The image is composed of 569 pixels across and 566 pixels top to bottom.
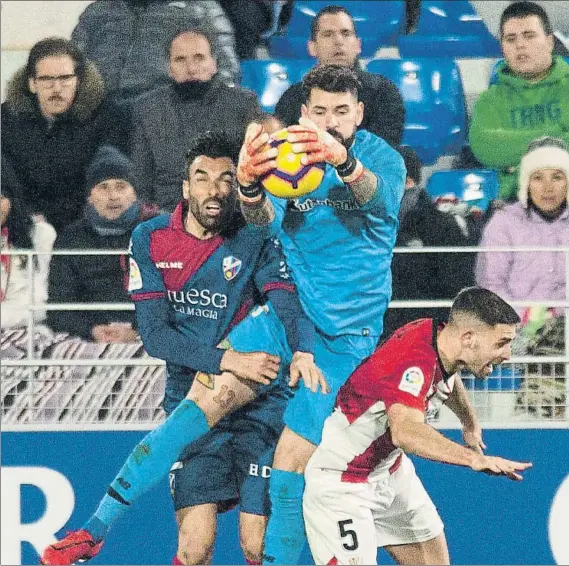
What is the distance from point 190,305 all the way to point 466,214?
1.12 meters

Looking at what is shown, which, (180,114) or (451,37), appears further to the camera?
(451,37)

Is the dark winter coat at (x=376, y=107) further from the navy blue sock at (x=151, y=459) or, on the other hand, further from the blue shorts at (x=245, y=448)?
the navy blue sock at (x=151, y=459)

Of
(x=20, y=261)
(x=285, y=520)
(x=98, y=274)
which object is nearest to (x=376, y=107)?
(x=98, y=274)

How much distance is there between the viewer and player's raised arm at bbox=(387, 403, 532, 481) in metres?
3.34

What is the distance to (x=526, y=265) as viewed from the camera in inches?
189

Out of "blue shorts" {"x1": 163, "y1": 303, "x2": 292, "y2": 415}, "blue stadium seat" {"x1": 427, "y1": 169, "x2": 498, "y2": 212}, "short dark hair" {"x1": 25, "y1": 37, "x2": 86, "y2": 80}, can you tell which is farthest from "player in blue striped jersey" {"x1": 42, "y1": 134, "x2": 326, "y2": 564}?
"blue stadium seat" {"x1": 427, "y1": 169, "x2": 498, "y2": 212}

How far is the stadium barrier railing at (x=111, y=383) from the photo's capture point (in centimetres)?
475

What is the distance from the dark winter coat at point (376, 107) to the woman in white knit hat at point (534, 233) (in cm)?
49

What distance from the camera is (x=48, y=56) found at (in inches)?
202

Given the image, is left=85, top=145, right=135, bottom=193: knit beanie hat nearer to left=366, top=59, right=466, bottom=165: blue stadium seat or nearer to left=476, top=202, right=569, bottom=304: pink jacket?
left=366, top=59, right=466, bottom=165: blue stadium seat

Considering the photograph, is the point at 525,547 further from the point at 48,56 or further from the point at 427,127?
the point at 48,56

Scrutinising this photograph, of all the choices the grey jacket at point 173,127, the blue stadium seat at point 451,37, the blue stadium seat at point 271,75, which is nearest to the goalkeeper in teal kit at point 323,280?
the grey jacket at point 173,127

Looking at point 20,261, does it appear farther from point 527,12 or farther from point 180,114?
point 527,12

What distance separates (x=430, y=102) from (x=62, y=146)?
1.53m
